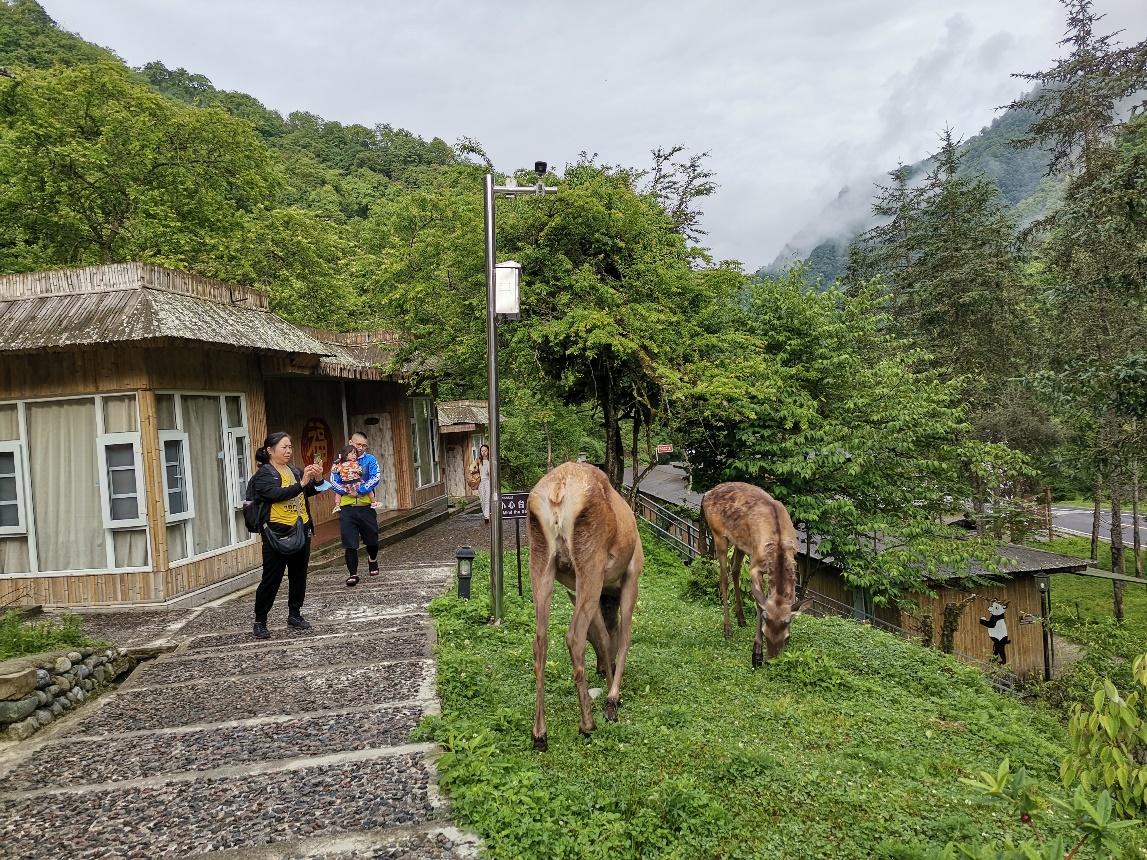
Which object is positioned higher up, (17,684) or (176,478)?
(176,478)

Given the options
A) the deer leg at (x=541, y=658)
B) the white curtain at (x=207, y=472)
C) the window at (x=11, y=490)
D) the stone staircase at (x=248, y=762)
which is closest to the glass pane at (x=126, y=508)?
the white curtain at (x=207, y=472)

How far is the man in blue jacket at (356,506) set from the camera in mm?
9305

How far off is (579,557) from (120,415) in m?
7.54

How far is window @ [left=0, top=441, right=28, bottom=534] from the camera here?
357 inches

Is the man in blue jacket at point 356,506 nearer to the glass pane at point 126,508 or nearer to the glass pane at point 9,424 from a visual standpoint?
the glass pane at point 126,508

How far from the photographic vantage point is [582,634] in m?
4.65

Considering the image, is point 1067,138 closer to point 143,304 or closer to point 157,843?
point 143,304

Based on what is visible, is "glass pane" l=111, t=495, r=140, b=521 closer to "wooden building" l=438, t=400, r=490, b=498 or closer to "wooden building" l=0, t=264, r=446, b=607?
"wooden building" l=0, t=264, r=446, b=607

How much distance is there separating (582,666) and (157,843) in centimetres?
262

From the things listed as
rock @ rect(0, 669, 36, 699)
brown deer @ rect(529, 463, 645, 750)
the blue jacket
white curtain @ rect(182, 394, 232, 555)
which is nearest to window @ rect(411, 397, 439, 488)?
white curtain @ rect(182, 394, 232, 555)

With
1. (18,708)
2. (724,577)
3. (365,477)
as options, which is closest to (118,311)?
(365,477)

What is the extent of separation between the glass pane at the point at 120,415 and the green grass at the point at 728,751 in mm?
5097

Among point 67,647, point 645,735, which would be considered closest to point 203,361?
point 67,647

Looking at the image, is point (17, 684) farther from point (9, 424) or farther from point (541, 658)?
point (9, 424)
